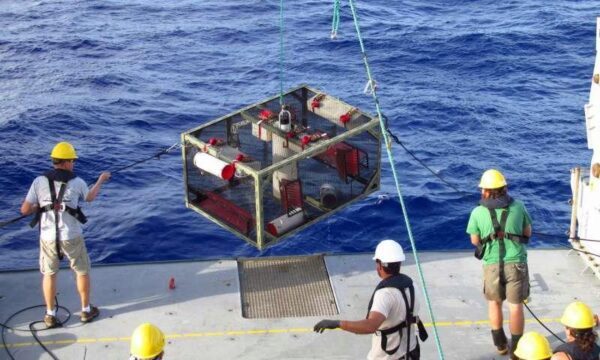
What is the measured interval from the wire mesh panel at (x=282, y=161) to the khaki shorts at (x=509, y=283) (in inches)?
85.6

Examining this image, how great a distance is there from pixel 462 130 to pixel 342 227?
585cm

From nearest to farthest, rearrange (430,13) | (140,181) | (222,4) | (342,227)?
(342,227), (140,181), (430,13), (222,4)

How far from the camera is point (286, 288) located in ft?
35.2

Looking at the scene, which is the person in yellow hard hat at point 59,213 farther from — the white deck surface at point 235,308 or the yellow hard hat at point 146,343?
the yellow hard hat at point 146,343

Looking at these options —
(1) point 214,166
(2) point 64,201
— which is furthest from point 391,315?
(2) point 64,201

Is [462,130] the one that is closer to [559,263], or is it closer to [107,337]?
[559,263]

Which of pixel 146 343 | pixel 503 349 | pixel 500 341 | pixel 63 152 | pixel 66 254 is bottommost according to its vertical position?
pixel 503 349

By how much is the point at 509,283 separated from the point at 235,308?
130 inches

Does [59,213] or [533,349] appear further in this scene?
[59,213]

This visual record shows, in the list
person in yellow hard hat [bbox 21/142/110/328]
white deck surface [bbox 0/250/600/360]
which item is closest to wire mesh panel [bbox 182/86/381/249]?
white deck surface [bbox 0/250/600/360]

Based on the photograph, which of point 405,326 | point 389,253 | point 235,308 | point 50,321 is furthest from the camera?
point 235,308

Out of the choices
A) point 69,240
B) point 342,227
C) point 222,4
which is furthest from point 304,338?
point 222,4

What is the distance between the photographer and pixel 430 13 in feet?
102

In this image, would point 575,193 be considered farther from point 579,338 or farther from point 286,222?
point 579,338
